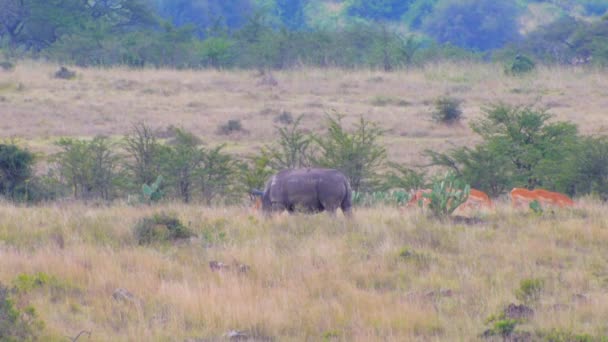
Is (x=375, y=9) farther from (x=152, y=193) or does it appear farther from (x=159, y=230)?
(x=159, y=230)

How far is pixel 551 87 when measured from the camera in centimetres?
3164

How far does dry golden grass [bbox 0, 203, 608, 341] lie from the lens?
22.0ft

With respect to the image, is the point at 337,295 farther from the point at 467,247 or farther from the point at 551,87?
the point at 551,87

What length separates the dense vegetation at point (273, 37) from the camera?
40.4 m

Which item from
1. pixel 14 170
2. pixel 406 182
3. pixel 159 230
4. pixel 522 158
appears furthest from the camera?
pixel 522 158

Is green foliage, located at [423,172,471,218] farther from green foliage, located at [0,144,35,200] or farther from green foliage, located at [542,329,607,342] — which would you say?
green foliage, located at [0,144,35,200]

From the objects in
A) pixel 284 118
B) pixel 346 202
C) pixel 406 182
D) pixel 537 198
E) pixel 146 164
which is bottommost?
pixel 406 182

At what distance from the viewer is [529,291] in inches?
291

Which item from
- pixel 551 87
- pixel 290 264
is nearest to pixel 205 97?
pixel 551 87

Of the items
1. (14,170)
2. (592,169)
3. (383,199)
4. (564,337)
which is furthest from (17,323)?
(592,169)

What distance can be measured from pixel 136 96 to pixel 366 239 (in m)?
21.2

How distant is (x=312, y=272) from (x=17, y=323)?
2655 millimetres

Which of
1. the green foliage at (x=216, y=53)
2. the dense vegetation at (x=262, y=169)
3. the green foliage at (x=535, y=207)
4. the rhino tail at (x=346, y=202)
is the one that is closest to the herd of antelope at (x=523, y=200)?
the green foliage at (x=535, y=207)

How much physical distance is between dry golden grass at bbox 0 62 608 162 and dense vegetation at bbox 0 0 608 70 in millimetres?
4007
